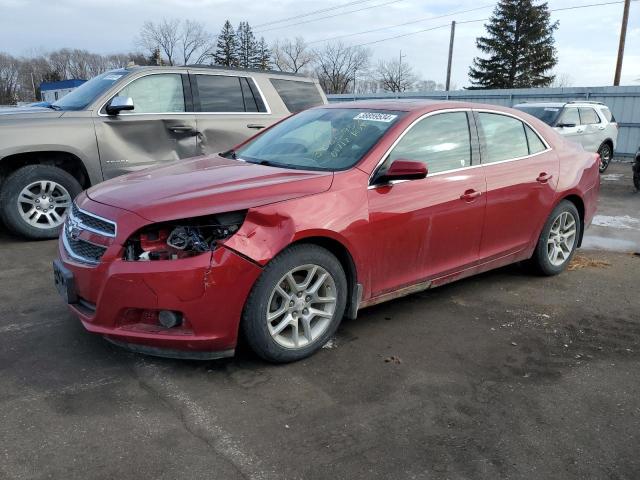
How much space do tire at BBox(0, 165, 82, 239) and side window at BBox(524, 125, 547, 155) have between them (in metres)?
4.75

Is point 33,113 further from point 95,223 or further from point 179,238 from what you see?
point 179,238

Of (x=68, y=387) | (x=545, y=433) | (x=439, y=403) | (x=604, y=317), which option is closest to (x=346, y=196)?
(x=439, y=403)

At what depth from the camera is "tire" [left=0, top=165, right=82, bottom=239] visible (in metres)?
5.91

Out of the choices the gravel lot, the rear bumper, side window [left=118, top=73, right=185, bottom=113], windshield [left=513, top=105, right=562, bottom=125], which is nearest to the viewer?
the gravel lot

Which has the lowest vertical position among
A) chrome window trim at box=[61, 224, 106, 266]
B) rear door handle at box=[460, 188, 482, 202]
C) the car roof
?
chrome window trim at box=[61, 224, 106, 266]

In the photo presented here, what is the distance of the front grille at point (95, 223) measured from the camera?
10.3 ft

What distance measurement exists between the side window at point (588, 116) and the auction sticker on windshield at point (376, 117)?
36.7 feet

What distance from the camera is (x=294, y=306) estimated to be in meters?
3.39

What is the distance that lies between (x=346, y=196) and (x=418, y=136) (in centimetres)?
92

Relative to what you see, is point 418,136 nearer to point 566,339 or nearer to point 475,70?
point 566,339

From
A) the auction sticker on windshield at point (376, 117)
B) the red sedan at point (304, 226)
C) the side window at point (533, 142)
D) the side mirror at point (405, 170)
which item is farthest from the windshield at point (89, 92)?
the side window at point (533, 142)

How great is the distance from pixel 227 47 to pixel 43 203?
261ft

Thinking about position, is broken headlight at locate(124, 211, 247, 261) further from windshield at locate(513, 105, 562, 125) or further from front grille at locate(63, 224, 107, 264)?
windshield at locate(513, 105, 562, 125)

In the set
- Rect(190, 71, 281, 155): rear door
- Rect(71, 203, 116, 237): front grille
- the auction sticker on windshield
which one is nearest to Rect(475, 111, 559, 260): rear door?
the auction sticker on windshield
